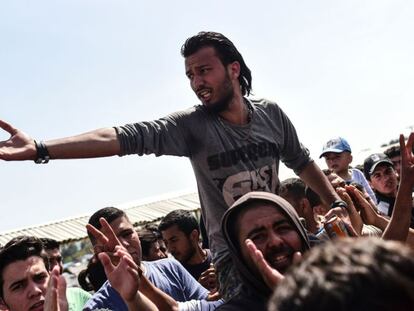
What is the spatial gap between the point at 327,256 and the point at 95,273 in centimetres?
449

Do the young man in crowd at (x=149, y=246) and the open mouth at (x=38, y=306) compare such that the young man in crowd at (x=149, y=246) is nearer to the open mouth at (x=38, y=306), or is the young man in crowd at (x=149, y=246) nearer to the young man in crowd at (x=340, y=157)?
the young man in crowd at (x=340, y=157)

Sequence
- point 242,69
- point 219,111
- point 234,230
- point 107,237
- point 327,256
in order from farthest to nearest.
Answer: point 242,69
point 219,111
point 107,237
point 234,230
point 327,256

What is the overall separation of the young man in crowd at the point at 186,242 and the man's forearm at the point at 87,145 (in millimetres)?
3117

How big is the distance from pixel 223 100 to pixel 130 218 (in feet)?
40.4

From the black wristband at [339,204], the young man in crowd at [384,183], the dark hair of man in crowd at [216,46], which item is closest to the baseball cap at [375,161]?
the young man in crowd at [384,183]

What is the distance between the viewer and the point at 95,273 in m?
5.23

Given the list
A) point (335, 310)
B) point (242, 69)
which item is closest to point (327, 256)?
point (335, 310)

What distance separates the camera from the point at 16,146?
250 centimetres

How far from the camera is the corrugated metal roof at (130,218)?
14.1m

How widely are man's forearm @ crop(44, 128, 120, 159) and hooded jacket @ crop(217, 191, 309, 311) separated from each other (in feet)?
2.11

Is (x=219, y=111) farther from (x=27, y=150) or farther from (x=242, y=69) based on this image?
(x=27, y=150)

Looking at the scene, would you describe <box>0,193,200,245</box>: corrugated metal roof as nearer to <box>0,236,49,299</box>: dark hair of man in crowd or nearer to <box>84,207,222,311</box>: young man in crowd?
<box>84,207,222,311</box>: young man in crowd

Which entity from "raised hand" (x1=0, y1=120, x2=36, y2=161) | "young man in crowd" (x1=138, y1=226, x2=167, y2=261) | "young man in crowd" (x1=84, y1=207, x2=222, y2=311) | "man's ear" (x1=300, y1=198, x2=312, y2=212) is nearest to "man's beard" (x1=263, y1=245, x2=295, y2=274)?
"young man in crowd" (x1=84, y1=207, x2=222, y2=311)

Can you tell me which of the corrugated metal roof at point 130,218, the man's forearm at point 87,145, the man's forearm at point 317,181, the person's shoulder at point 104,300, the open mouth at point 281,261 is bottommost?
the corrugated metal roof at point 130,218
